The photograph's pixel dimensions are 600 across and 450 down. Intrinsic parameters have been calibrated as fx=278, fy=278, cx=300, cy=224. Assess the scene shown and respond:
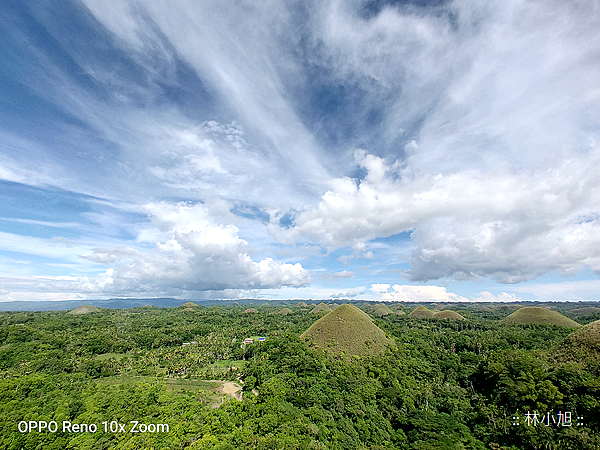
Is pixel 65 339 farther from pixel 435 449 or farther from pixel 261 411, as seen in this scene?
pixel 435 449

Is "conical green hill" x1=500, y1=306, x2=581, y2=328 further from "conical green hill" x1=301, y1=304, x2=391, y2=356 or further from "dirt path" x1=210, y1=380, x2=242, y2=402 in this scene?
"dirt path" x1=210, y1=380, x2=242, y2=402

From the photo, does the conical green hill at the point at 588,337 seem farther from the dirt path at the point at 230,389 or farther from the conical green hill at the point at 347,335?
the dirt path at the point at 230,389

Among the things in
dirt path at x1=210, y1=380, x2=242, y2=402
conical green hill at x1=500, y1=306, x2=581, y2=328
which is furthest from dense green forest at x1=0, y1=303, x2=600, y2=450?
conical green hill at x1=500, y1=306, x2=581, y2=328

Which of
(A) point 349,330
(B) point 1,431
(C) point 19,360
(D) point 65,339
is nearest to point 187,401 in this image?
(B) point 1,431

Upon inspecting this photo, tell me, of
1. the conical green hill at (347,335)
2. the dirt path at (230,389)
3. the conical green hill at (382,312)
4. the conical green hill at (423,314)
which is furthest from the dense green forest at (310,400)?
the conical green hill at (382,312)

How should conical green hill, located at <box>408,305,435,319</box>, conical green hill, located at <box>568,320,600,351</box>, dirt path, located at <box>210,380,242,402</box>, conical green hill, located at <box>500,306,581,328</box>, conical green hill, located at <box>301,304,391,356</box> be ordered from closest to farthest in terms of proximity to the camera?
conical green hill, located at <box>568,320,600,351</box>
dirt path, located at <box>210,380,242,402</box>
conical green hill, located at <box>301,304,391,356</box>
conical green hill, located at <box>500,306,581,328</box>
conical green hill, located at <box>408,305,435,319</box>

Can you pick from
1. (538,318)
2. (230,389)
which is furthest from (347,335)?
(538,318)
